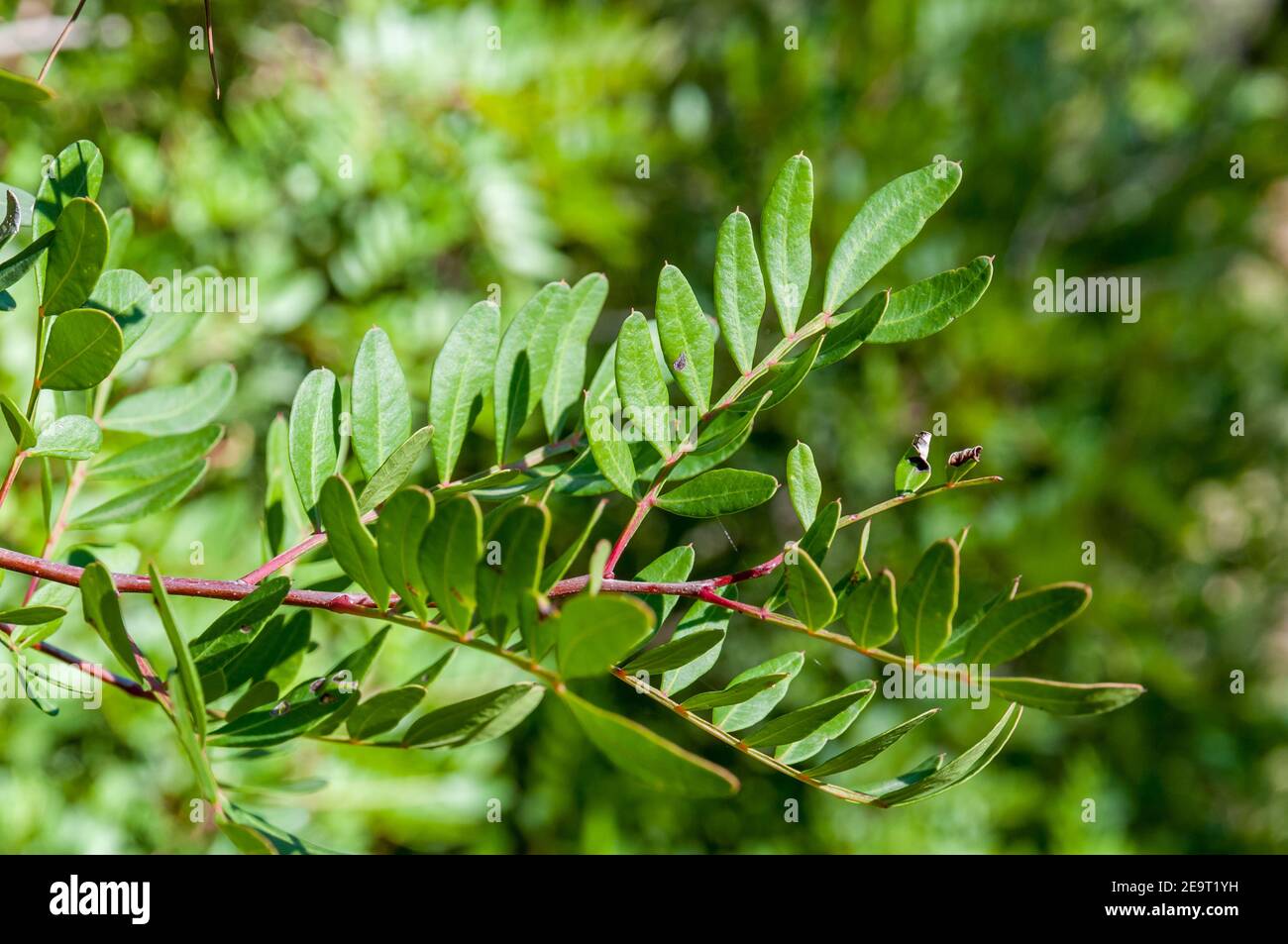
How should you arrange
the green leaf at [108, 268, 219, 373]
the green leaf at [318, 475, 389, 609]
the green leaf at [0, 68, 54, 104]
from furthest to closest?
the green leaf at [108, 268, 219, 373] < the green leaf at [318, 475, 389, 609] < the green leaf at [0, 68, 54, 104]

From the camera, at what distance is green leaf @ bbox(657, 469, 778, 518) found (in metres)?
0.49

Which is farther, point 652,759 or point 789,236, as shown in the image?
point 789,236

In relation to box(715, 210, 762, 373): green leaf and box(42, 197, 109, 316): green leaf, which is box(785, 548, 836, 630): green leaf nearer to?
box(715, 210, 762, 373): green leaf

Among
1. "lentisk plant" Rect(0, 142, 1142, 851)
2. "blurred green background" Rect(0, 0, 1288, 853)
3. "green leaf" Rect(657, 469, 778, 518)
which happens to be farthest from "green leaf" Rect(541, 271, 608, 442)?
"blurred green background" Rect(0, 0, 1288, 853)

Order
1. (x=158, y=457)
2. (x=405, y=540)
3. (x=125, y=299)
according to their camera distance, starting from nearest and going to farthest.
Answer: (x=405, y=540)
(x=125, y=299)
(x=158, y=457)

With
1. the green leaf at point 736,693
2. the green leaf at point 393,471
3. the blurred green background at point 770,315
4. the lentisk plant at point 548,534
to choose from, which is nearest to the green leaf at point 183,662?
the lentisk plant at point 548,534

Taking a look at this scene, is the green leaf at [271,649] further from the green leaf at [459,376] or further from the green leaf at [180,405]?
the green leaf at [180,405]

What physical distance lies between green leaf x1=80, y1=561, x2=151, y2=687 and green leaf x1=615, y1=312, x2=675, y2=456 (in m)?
0.23

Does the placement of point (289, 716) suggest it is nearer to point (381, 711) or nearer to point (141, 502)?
point (381, 711)

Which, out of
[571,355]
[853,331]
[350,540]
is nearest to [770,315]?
[571,355]

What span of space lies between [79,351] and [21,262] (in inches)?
1.8

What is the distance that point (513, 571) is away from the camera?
0.40 m

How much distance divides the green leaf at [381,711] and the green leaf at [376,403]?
0.12 m
